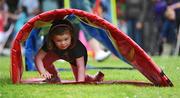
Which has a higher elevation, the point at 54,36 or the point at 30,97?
the point at 54,36

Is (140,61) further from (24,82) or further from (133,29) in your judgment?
(133,29)

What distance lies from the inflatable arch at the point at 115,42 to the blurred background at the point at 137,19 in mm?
8886

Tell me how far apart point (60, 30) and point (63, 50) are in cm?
38

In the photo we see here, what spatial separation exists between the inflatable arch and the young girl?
18 cm

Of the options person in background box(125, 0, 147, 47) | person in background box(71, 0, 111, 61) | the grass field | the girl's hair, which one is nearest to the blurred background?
person in background box(125, 0, 147, 47)

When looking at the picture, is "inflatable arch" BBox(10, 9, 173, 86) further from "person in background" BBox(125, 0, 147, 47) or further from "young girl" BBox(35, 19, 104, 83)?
"person in background" BBox(125, 0, 147, 47)

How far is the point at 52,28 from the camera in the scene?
10.1m

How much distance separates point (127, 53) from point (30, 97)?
1939mm

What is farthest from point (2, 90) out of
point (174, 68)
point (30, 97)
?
point (174, 68)

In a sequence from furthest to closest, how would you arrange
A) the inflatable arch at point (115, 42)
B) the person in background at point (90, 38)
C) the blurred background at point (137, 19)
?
1. the blurred background at point (137, 19)
2. the person in background at point (90, 38)
3. the inflatable arch at point (115, 42)

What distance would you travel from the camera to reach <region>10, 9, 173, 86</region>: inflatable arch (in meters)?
9.74

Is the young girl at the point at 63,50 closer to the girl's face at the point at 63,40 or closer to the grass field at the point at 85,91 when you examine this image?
the girl's face at the point at 63,40

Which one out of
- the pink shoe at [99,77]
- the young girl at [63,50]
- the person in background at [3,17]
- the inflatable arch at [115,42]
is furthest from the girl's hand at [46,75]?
the person in background at [3,17]

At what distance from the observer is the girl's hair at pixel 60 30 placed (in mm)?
10070
